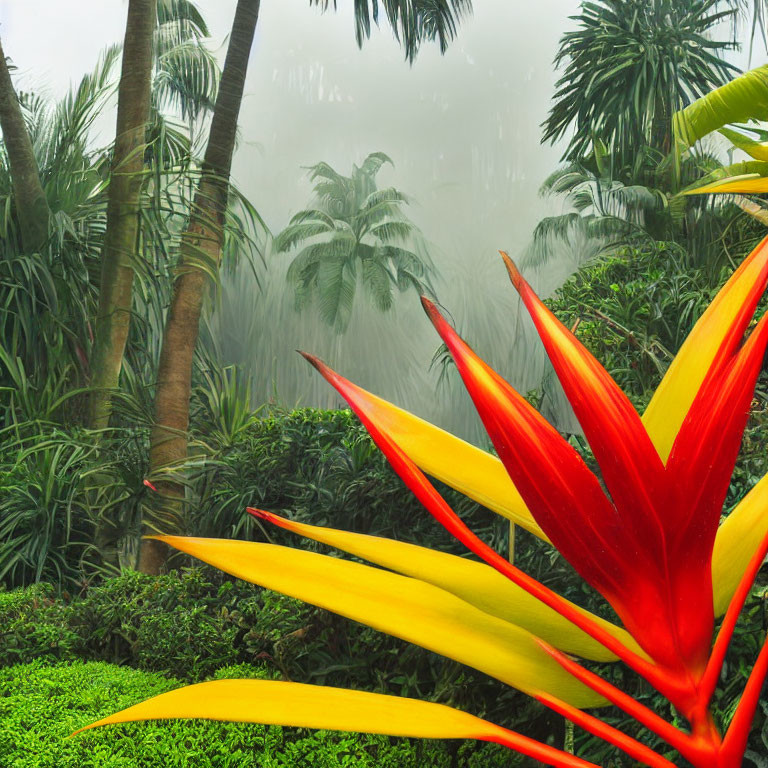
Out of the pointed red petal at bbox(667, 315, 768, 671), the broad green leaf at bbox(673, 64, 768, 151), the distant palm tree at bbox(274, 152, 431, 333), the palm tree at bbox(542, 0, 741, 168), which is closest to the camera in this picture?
the pointed red petal at bbox(667, 315, 768, 671)

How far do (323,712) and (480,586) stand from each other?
0.77 feet

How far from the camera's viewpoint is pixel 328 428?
304 centimetres

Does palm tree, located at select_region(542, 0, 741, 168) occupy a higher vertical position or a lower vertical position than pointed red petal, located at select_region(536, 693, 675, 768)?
higher

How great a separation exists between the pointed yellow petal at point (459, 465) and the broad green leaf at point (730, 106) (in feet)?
11.6

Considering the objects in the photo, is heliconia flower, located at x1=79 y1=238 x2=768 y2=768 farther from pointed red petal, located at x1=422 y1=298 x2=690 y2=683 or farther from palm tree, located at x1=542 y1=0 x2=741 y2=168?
palm tree, located at x1=542 y1=0 x2=741 y2=168

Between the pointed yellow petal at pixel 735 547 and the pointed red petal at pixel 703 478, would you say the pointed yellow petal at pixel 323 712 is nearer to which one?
the pointed red petal at pixel 703 478

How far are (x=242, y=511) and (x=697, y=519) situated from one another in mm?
2555

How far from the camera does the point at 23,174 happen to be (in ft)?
14.9

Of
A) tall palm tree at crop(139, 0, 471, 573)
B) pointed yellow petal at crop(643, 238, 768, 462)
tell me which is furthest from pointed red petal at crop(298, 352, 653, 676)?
tall palm tree at crop(139, 0, 471, 573)

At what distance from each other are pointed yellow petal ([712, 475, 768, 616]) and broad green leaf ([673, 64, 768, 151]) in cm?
352

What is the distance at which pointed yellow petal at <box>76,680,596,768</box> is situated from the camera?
1.92ft

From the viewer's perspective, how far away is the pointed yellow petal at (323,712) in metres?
0.58

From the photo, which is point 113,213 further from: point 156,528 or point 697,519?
point 697,519

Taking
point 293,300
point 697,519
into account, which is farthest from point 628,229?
A: point 697,519
